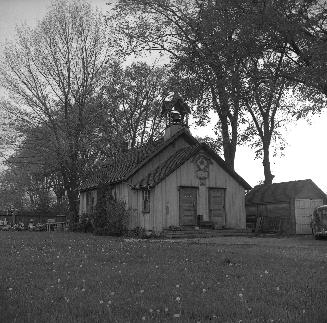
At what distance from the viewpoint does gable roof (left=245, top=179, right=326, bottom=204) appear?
30900 mm

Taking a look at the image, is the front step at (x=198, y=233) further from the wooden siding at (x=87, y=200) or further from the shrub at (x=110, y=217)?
the wooden siding at (x=87, y=200)

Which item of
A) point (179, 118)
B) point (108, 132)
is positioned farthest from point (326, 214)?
point (108, 132)

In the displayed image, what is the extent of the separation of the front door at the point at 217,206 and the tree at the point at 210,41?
17.5 feet

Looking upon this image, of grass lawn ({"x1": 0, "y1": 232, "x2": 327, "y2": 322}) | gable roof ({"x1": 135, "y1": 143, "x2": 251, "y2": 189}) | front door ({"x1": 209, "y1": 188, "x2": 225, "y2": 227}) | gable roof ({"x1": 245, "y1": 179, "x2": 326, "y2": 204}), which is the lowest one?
grass lawn ({"x1": 0, "y1": 232, "x2": 327, "y2": 322})

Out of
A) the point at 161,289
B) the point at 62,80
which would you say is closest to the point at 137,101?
the point at 62,80

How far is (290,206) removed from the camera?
30.7 m

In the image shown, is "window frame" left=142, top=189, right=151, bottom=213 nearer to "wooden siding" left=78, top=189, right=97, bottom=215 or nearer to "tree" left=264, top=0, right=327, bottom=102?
"wooden siding" left=78, top=189, right=97, bottom=215

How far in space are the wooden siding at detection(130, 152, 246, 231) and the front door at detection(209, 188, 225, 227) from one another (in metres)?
0.29

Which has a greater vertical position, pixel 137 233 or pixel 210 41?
pixel 210 41

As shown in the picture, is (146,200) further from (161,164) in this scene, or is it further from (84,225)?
(84,225)

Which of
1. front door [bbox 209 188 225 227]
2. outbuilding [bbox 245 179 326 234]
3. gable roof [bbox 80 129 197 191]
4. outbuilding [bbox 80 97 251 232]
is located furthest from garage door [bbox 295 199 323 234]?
gable roof [bbox 80 129 197 191]

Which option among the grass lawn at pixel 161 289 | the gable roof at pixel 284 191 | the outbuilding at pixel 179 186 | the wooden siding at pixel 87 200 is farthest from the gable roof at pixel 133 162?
the grass lawn at pixel 161 289

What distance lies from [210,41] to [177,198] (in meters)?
9.28

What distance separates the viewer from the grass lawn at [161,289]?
561 cm
